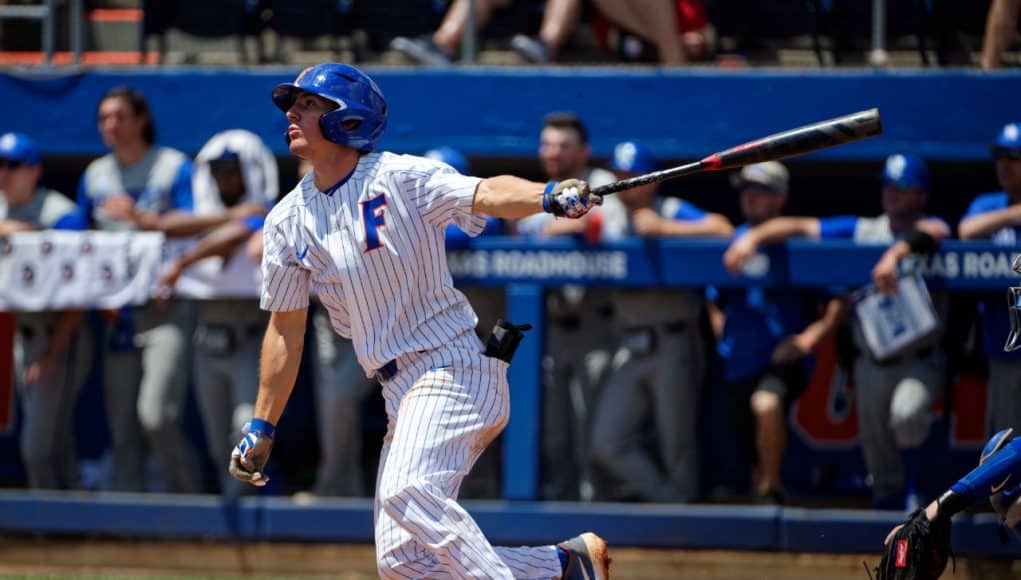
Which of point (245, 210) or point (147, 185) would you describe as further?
point (147, 185)

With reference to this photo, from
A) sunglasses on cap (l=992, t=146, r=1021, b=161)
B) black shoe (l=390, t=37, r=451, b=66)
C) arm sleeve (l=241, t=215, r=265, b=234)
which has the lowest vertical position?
arm sleeve (l=241, t=215, r=265, b=234)

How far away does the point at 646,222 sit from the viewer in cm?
692

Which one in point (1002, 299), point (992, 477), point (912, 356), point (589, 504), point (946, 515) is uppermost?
point (1002, 299)

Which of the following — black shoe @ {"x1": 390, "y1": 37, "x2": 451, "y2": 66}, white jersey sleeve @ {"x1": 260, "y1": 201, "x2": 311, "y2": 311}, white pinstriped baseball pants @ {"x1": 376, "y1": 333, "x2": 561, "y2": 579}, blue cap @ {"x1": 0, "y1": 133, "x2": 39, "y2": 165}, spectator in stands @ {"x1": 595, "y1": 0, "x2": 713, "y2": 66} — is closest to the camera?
white pinstriped baseball pants @ {"x1": 376, "y1": 333, "x2": 561, "y2": 579}

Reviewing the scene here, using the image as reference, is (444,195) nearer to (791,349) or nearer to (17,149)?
(791,349)

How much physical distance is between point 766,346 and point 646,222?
2.36ft

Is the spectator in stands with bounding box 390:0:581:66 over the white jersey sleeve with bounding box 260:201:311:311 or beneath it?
over

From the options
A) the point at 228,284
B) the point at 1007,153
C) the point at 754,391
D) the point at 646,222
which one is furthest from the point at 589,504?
the point at 1007,153

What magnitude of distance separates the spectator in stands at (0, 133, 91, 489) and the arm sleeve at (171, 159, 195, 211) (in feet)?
1.41

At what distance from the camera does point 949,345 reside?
266 inches

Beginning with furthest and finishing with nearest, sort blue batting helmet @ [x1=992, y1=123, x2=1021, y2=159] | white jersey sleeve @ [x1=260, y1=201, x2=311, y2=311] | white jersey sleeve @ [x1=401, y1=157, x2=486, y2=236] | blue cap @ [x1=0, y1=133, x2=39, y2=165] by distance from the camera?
1. blue cap @ [x1=0, y1=133, x2=39, y2=165]
2. blue batting helmet @ [x1=992, y1=123, x2=1021, y2=159]
3. white jersey sleeve @ [x1=260, y1=201, x2=311, y2=311]
4. white jersey sleeve @ [x1=401, y1=157, x2=486, y2=236]

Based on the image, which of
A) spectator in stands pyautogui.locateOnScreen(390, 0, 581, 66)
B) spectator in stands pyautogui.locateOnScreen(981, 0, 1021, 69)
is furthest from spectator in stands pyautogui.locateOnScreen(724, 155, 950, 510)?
spectator in stands pyautogui.locateOnScreen(390, 0, 581, 66)

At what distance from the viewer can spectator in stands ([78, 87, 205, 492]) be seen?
7.15 meters

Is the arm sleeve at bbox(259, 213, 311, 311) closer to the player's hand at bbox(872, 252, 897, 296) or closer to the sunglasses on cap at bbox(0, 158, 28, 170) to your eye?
the player's hand at bbox(872, 252, 897, 296)
